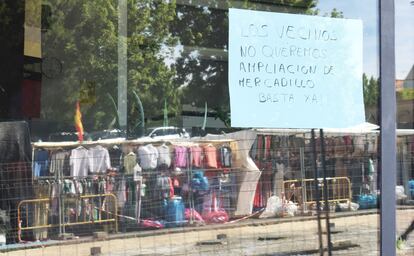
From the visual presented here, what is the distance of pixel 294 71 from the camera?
10.6 ft

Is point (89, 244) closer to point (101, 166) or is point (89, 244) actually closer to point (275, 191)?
point (101, 166)

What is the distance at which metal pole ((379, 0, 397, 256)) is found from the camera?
323 cm

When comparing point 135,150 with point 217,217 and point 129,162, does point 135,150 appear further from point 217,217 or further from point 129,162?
point 217,217

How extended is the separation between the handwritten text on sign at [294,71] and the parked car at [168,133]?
1453 millimetres

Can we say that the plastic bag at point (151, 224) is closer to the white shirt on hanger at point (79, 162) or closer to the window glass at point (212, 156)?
the window glass at point (212, 156)

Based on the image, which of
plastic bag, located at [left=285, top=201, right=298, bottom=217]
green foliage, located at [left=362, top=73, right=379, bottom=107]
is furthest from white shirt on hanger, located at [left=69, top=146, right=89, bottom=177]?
green foliage, located at [left=362, top=73, right=379, bottom=107]

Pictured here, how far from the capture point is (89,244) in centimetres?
399

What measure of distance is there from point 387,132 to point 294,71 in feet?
2.12

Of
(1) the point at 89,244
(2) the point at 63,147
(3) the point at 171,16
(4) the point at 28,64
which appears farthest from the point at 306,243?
(4) the point at 28,64

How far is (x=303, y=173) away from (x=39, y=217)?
1996 mm

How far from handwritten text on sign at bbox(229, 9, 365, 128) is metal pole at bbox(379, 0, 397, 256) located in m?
0.18

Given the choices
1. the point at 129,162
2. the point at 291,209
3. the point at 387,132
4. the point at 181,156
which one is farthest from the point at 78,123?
the point at 387,132

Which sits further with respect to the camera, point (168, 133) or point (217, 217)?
point (168, 133)

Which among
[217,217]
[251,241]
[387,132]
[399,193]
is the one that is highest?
[387,132]
